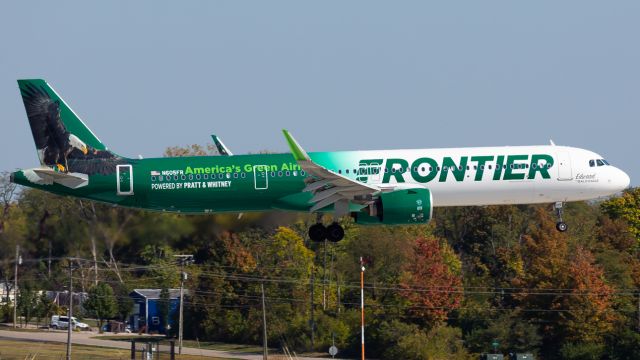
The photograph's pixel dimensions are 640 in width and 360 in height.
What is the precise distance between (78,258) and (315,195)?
10.5 m

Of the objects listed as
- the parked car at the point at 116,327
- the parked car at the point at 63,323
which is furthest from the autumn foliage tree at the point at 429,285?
the parked car at the point at 63,323

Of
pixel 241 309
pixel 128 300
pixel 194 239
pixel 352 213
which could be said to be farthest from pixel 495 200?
pixel 241 309

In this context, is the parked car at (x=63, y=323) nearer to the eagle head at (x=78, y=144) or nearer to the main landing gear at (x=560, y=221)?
the eagle head at (x=78, y=144)

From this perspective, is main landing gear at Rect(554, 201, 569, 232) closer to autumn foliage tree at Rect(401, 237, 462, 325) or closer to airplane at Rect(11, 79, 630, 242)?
airplane at Rect(11, 79, 630, 242)

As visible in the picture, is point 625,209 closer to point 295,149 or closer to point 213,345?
point 213,345

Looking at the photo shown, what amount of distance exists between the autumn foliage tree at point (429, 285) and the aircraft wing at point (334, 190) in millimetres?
45854

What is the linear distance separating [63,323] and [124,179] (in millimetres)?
45724

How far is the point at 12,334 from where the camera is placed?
7206 cm

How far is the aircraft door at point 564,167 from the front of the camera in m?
50.6

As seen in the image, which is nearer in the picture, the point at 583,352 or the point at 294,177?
the point at 294,177

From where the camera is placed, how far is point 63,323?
90.8 metres

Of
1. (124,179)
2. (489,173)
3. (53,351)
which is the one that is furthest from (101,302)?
(489,173)

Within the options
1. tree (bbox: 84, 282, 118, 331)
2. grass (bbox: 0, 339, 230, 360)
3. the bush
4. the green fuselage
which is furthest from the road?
the green fuselage

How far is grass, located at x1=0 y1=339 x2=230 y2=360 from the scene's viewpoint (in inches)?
2703
